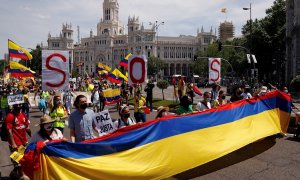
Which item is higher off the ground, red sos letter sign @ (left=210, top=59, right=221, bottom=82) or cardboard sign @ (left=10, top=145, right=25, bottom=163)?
red sos letter sign @ (left=210, top=59, right=221, bottom=82)

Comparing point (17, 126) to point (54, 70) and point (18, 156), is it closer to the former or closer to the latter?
point (54, 70)

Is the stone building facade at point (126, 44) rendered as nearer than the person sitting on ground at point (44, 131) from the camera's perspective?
No

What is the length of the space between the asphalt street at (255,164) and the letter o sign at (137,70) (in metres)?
4.04

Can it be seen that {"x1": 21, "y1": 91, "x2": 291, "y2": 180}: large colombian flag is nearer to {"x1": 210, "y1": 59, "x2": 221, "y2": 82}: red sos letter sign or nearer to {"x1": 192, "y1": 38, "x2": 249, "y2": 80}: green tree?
{"x1": 210, "y1": 59, "x2": 221, "y2": 82}: red sos letter sign

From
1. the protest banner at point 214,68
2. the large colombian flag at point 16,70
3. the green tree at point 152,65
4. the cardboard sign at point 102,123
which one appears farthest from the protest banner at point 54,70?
the green tree at point 152,65

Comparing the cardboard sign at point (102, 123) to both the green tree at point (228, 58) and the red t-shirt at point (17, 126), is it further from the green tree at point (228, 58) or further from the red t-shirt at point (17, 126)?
the green tree at point (228, 58)

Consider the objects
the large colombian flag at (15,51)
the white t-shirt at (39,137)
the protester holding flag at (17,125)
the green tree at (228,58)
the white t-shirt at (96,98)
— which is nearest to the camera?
the white t-shirt at (39,137)

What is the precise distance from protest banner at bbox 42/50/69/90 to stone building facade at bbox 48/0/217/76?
4371 inches

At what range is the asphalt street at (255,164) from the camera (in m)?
7.32

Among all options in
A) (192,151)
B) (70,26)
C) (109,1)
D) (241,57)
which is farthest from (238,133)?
(70,26)

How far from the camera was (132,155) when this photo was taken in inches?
246

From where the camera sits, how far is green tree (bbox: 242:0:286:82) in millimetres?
52344

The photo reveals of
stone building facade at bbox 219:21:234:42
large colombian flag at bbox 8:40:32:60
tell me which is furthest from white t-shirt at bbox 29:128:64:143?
stone building facade at bbox 219:21:234:42

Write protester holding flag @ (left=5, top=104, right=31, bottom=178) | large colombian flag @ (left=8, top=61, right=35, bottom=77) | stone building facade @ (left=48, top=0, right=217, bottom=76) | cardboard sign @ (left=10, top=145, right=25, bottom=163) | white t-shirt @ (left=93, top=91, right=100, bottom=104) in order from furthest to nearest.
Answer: stone building facade @ (left=48, top=0, right=217, bottom=76)
white t-shirt @ (left=93, top=91, right=100, bottom=104)
large colombian flag @ (left=8, top=61, right=35, bottom=77)
protester holding flag @ (left=5, top=104, right=31, bottom=178)
cardboard sign @ (left=10, top=145, right=25, bottom=163)
